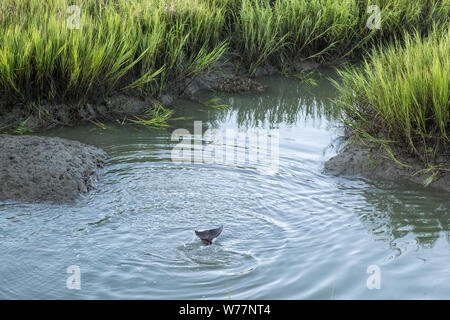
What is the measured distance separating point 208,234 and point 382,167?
215 cm

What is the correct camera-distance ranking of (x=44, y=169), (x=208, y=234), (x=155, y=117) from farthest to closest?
(x=155, y=117)
(x=44, y=169)
(x=208, y=234)

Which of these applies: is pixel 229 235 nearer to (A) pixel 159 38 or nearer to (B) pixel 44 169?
(B) pixel 44 169

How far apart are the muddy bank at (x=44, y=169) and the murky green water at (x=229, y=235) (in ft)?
0.42

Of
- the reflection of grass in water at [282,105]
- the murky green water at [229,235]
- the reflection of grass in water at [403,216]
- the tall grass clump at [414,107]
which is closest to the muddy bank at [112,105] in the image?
the reflection of grass in water at [282,105]

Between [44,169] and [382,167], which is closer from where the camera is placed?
[44,169]

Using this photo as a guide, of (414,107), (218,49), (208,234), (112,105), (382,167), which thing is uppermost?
(218,49)

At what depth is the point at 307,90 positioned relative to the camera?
788 cm

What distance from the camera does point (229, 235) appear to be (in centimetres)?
397

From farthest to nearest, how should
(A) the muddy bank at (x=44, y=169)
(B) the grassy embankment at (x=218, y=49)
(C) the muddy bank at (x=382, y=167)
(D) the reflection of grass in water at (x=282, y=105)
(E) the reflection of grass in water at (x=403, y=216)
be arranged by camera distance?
1. (D) the reflection of grass in water at (x=282, y=105)
2. (B) the grassy embankment at (x=218, y=49)
3. (C) the muddy bank at (x=382, y=167)
4. (A) the muddy bank at (x=44, y=169)
5. (E) the reflection of grass in water at (x=403, y=216)

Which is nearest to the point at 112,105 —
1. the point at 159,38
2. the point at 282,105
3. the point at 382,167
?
the point at 159,38

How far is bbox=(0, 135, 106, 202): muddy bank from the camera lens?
178 inches

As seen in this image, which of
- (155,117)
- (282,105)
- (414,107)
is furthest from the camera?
(282,105)

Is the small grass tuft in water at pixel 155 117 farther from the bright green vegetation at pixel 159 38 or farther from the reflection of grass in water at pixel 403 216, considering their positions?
the reflection of grass in water at pixel 403 216

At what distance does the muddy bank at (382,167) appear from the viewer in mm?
4910
